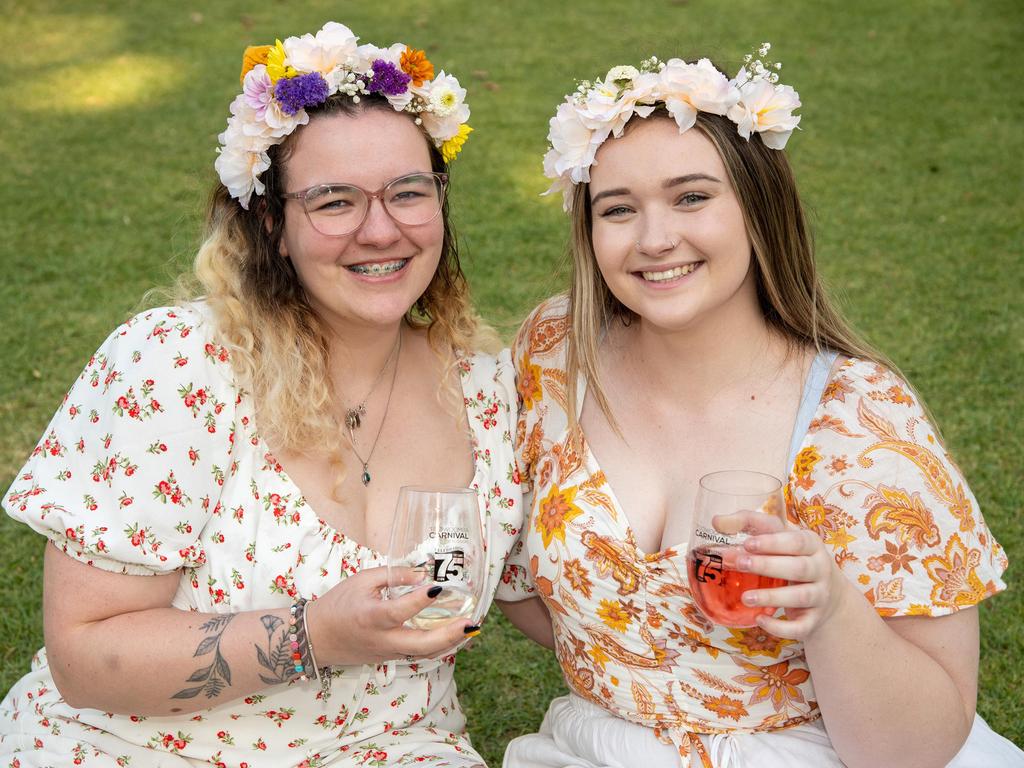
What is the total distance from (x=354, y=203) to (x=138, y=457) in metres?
A: 0.83

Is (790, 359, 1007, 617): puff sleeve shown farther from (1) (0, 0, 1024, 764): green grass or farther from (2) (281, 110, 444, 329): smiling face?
(2) (281, 110, 444, 329): smiling face

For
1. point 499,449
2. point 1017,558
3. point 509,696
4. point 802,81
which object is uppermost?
point 802,81

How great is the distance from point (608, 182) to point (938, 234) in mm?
5621

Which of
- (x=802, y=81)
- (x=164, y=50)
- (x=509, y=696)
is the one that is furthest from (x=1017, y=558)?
(x=164, y=50)

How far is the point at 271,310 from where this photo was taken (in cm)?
315

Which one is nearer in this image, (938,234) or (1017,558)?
(1017,558)

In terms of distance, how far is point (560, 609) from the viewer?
3.13 meters

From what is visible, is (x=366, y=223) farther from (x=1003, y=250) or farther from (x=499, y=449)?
(x=1003, y=250)

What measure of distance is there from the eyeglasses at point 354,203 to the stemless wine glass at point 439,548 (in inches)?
32.5

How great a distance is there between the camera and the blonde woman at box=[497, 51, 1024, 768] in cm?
269

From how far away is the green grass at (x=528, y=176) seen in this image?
199 inches

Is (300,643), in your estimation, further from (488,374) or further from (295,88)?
(295,88)

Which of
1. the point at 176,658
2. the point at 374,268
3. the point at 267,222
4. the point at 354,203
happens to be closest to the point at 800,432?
the point at 374,268

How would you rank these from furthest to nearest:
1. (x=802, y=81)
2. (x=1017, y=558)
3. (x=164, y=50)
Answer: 1. (x=164, y=50)
2. (x=802, y=81)
3. (x=1017, y=558)
